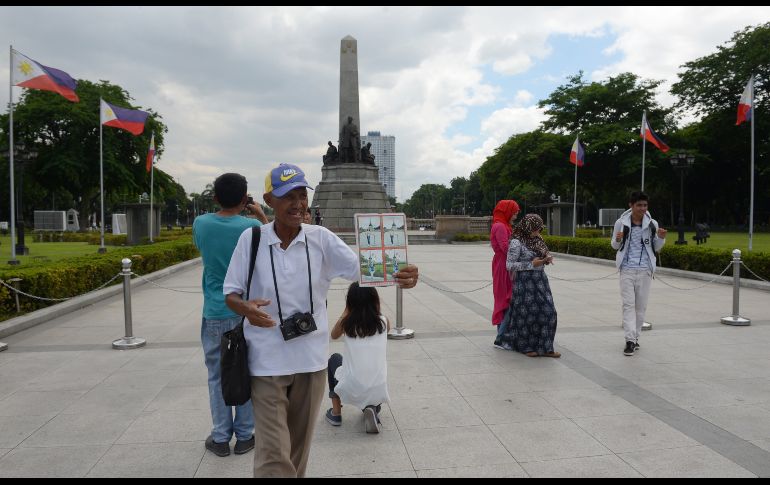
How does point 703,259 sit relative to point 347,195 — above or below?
below

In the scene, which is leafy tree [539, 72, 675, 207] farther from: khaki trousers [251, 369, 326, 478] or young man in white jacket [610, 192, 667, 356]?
khaki trousers [251, 369, 326, 478]

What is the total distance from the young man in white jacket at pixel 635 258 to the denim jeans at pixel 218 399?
4.45m

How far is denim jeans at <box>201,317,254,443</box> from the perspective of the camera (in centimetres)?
356

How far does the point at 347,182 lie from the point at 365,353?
95.9ft

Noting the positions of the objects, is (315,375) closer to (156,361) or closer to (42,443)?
(42,443)

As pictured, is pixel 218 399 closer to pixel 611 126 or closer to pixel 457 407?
pixel 457 407

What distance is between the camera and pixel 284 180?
2.46 meters

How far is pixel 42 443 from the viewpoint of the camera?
3.75m

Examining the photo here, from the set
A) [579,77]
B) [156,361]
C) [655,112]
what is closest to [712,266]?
[156,361]

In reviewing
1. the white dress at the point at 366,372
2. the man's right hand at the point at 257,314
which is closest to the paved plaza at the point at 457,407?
the white dress at the point at 366,372

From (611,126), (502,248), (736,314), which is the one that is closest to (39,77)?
(502,248)

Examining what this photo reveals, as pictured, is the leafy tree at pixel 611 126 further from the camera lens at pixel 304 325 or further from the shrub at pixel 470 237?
the camera lens at pixel 304 325

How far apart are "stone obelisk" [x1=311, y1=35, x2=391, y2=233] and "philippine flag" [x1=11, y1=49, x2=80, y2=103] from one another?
19245 millimetres

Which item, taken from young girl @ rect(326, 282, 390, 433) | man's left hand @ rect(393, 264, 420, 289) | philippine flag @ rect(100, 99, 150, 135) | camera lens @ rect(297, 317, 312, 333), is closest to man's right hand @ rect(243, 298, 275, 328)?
camera lens @ rect(297, 317, 312, 333)
